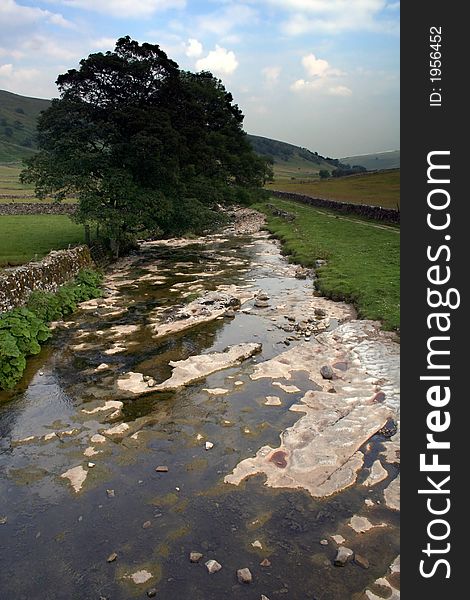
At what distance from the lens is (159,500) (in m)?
8.30

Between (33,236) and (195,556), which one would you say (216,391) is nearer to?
(195,556)

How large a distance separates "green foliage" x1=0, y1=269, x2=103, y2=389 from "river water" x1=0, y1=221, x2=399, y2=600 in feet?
1.73

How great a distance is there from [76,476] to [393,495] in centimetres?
573

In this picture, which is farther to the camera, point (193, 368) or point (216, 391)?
point (193, 368)

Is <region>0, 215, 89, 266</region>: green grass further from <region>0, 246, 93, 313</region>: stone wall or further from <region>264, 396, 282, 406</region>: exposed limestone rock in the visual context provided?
<region>264, 396, 282, 406</region>: exposed limestone rock

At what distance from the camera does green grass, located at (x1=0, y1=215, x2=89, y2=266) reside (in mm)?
27242

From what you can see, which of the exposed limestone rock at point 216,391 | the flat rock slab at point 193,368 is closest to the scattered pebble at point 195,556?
the exposed limestone rock at point 216,391

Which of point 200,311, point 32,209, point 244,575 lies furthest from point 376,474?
point 32,209

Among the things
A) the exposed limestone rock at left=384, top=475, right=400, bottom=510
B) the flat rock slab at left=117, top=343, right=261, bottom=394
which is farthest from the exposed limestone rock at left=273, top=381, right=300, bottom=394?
the exposed limestone rock at left=384, top=475, right=400, bottom=510

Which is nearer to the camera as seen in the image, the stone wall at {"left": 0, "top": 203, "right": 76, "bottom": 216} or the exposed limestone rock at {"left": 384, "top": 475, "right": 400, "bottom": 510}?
the exposed limestone rock at {"left": 384, "top": 475, "right": 400, "bottom": 510}

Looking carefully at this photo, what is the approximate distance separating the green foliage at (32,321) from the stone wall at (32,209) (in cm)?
3611

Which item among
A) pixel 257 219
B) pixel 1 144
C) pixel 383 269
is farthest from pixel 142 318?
pixel 1 144

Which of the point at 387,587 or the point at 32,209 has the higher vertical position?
the point at 32,209

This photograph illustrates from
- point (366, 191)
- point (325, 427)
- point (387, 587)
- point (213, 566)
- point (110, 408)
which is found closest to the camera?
point (387, 587)
